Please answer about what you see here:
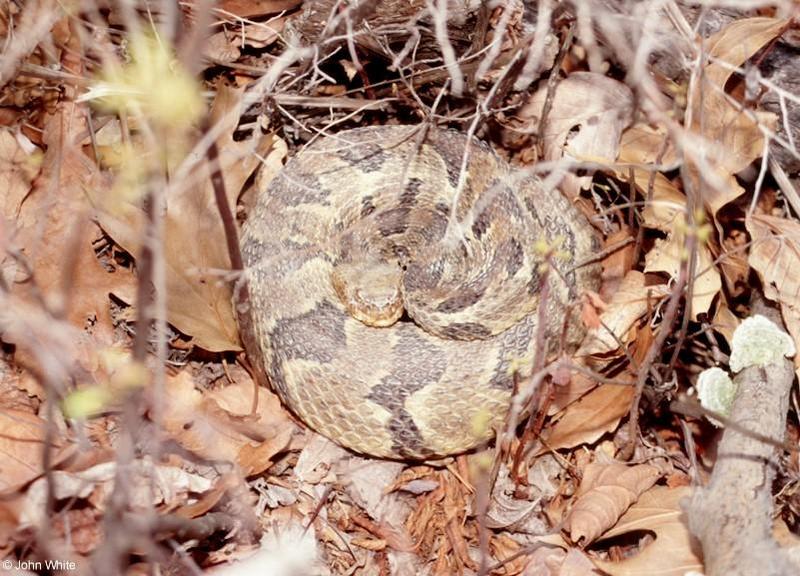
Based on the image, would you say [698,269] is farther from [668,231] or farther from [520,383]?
[520,383]

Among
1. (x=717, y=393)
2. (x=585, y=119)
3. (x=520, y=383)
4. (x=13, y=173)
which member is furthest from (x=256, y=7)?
(x=717, y=393)

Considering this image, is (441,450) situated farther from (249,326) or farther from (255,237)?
(255,237)

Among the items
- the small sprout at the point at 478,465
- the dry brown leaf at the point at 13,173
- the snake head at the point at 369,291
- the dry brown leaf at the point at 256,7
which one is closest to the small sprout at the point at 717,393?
the small sprout at the point at 478,465

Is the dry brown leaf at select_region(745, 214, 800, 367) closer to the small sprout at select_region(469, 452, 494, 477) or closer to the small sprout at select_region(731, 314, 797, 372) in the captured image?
the small sprout at select_region(731, 314, 797, 372)

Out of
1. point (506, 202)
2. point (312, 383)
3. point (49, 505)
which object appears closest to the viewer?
point (49, 505)

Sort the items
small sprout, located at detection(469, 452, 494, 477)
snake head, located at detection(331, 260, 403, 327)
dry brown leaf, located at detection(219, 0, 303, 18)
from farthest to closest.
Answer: dry brown leaf, located at detection(219, 0, 303, 18) < snake head, located at detection(331, 260, 403, 327) < small sprout, located at detection(469, 452, 494, 477)

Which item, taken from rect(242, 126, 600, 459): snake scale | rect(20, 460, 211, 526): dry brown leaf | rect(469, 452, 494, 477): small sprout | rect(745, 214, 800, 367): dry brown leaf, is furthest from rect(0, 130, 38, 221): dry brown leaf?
rect(745, 214, 800, 367): dry brown leaf

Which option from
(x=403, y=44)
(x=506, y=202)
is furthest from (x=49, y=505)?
(x=403, y=44)

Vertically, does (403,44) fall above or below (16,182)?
above
